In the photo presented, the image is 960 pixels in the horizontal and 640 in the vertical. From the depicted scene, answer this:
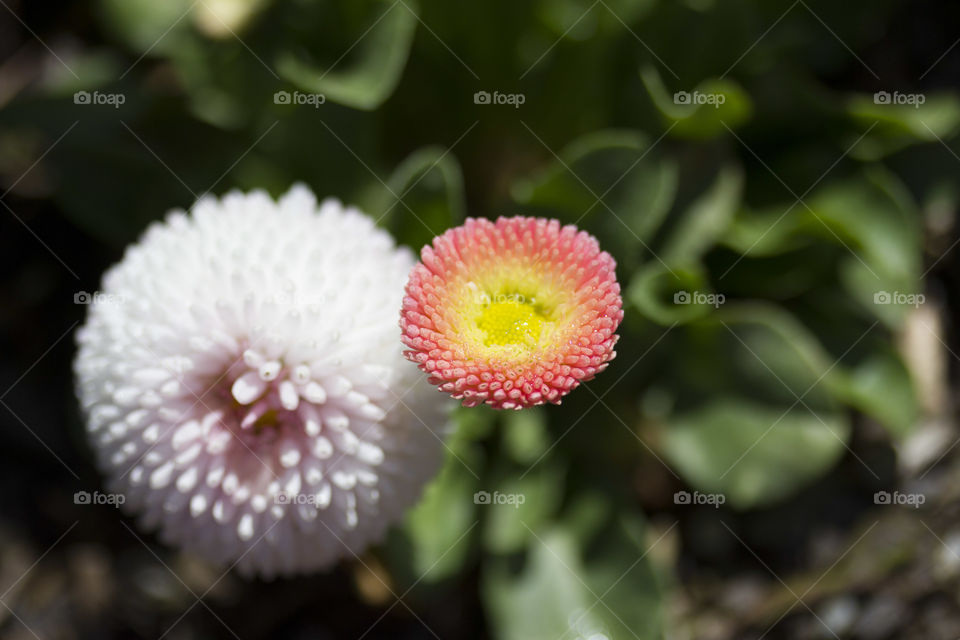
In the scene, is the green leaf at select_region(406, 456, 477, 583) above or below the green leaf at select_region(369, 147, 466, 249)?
below

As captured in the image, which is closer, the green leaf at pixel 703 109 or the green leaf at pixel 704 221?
the green leaf at pixel 703 109

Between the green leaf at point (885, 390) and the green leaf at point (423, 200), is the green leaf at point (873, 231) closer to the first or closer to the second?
the green leaf at point (885, 390)

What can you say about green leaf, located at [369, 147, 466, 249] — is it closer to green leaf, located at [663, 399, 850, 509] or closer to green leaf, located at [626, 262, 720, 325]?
green leaf, located at [626, 262, 720, 325]

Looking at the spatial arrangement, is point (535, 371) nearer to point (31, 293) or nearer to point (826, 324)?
point (826, 324)

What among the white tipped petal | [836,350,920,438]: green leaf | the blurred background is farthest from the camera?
[836,350,920,438]: green leaf

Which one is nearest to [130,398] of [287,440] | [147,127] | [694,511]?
[287,440]

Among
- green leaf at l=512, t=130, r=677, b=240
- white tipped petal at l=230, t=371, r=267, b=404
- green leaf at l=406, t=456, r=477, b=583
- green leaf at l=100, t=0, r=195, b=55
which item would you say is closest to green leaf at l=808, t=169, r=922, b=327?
green leaf at l=512, t=130, r=677, b=240

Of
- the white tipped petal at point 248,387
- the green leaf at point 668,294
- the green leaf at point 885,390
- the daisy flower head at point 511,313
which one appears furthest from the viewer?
the green leaf at point 885,390

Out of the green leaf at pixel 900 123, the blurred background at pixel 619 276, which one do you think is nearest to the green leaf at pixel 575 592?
the blurred background at pixel 619 276
